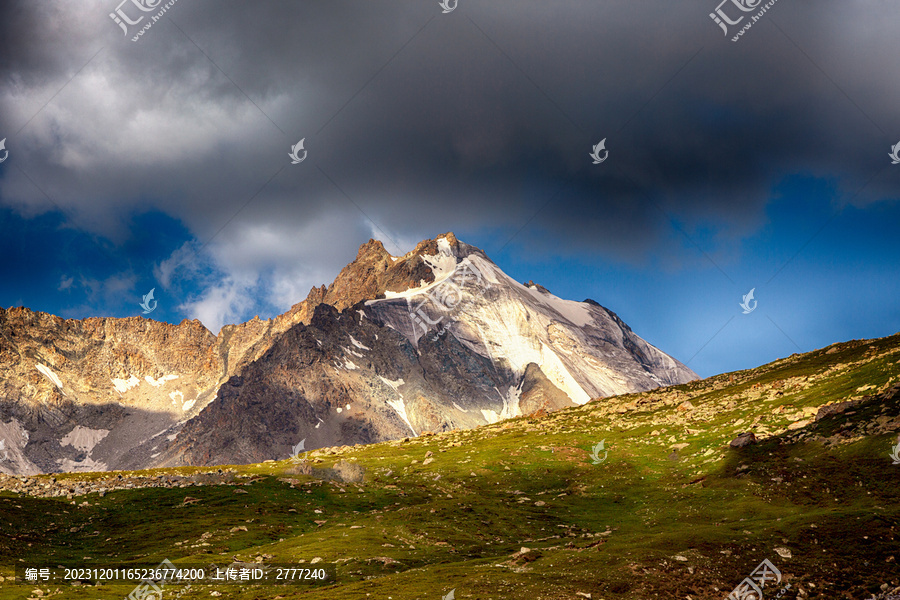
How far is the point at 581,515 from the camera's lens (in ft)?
214

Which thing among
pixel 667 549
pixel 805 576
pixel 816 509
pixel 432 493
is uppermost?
pixel 432 493

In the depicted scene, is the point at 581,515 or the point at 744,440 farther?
the point at 744,440

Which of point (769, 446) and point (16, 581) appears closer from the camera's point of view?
point (16, 581)

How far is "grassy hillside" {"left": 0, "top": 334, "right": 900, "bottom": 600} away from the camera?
40.7 m

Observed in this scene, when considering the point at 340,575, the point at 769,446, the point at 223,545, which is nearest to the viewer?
the point at 340,575

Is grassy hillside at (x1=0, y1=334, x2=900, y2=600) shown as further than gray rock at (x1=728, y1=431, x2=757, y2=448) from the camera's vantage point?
No

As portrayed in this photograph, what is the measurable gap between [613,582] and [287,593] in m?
21.0

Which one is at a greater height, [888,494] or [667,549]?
[888,494]

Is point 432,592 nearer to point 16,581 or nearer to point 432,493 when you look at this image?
point 16,581

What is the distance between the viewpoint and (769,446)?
67625 mm

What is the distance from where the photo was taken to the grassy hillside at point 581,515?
40719mm

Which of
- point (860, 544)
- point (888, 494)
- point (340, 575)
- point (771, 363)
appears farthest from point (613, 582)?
point (771, 363)

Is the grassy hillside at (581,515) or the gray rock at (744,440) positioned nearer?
the grassy hillside at (581,515)

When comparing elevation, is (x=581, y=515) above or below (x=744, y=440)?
below
